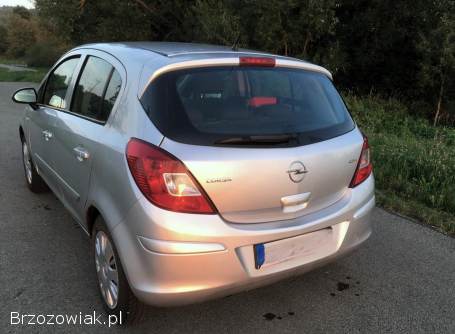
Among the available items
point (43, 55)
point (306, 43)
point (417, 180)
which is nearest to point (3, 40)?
point (43, 55)

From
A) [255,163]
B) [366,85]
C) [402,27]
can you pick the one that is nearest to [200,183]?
[255,163]

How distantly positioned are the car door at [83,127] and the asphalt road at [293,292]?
0.50 m

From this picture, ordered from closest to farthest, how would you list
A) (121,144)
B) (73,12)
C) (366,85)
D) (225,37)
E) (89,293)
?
(121,144) < (89,293) < (225,37) < (366,85) < (73,12)

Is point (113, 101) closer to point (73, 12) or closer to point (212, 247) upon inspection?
point (212, 247)

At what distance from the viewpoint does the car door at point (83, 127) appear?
114 inches

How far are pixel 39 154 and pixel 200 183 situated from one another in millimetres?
2638

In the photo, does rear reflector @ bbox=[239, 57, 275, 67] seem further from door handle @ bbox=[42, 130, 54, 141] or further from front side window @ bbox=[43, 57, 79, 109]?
door handle @ bbox=[42, 130, 54, 141]

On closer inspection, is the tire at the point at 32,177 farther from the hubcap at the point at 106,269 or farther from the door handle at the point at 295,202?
the door handle at the point at 295,202

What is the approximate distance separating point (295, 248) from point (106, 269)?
1215 millimetres

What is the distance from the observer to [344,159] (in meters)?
2.77

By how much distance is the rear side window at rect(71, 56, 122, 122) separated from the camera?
9.43 ft

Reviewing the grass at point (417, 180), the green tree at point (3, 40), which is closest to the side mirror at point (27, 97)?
the grass at point (417, 180)

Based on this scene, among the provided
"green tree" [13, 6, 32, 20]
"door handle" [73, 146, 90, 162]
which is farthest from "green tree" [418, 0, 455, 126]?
"green tree" [13, 6, 32, 20]

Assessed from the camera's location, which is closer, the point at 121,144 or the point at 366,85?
the point at 121,144
